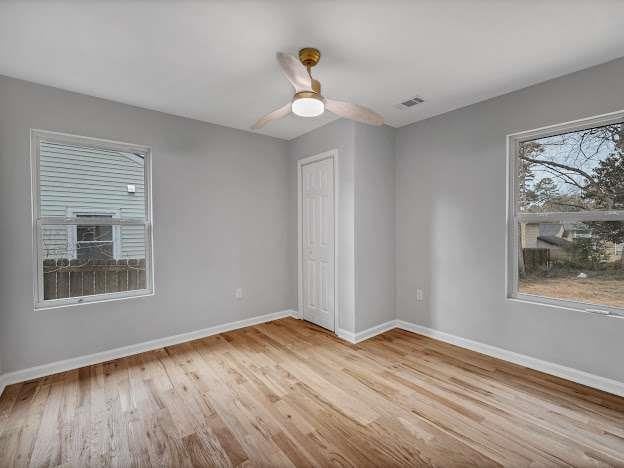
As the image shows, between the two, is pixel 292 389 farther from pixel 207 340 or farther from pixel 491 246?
pixel 491 246

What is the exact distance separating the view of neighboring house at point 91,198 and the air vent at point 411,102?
2.72 m

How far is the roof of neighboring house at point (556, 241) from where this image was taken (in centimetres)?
247

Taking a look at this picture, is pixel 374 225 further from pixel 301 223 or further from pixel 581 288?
pixel 581 288

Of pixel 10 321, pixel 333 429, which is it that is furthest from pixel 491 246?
pixel 10 321

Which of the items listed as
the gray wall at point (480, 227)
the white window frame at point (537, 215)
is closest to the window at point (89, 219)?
the gray wall at point (480, 227)

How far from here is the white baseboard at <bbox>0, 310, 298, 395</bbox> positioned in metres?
2.40

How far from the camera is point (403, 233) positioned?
11.7 ft

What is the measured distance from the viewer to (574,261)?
2.44m

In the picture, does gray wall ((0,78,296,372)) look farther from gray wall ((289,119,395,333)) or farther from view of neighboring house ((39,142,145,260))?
gray wall ((289,119,395,333))

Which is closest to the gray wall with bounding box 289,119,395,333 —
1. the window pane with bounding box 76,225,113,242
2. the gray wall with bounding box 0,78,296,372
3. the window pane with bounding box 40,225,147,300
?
the gray wall with bounding box 0,78,296,372

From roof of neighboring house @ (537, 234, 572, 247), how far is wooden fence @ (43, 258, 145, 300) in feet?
12.6

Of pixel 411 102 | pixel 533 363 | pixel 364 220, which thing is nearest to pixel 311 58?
pixel 411 102

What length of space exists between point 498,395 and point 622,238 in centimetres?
151

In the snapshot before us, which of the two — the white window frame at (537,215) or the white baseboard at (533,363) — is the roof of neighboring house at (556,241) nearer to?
the white window frame at (537,215)
